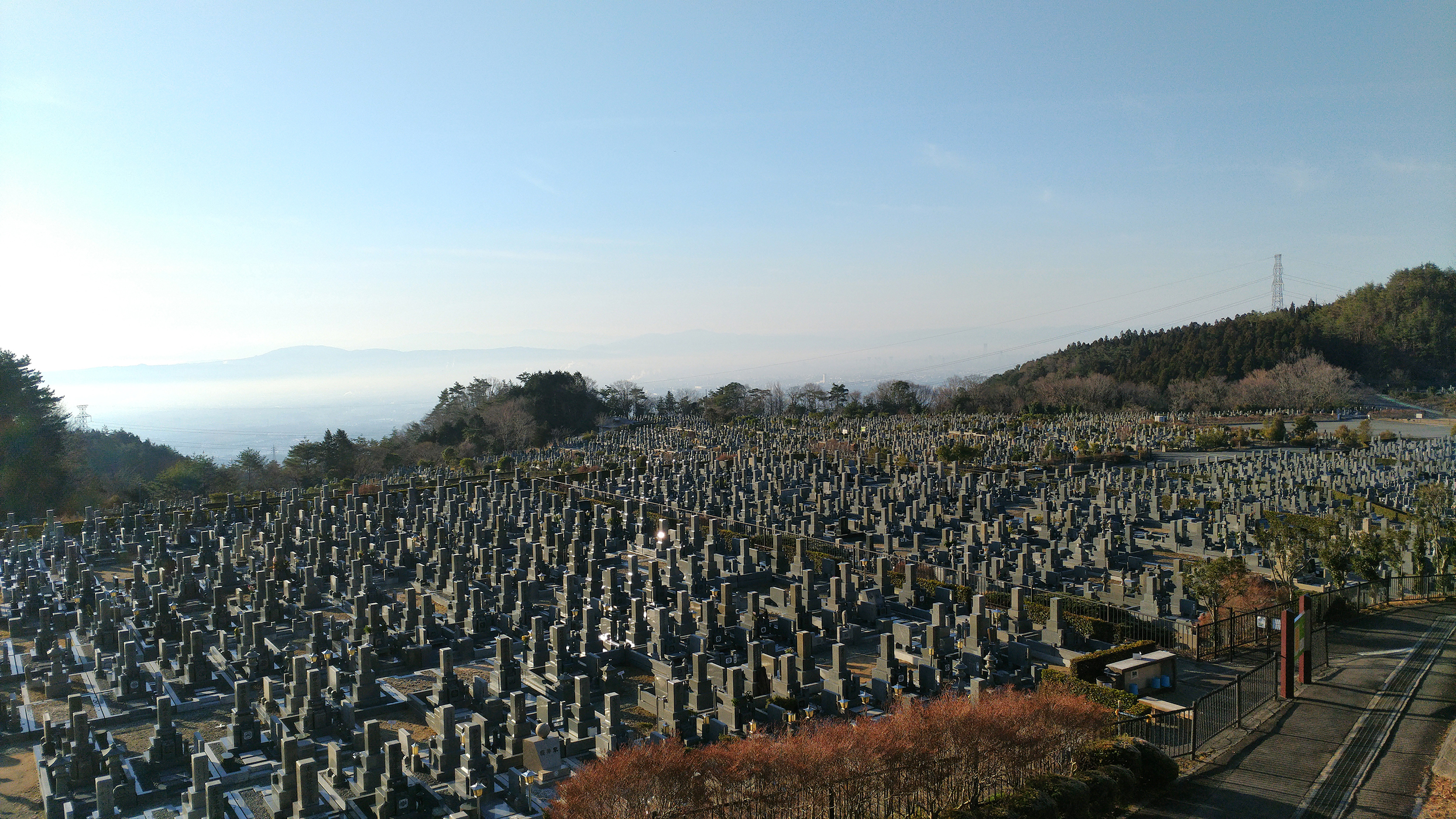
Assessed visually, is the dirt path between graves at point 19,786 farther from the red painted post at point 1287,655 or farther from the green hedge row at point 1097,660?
the red painted post at point 1287,655

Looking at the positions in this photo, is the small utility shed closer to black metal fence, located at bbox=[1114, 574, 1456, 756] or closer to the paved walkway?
black metal fence, located at bbox=[1114, 574, 1456, 756]

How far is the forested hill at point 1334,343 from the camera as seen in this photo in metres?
74.5

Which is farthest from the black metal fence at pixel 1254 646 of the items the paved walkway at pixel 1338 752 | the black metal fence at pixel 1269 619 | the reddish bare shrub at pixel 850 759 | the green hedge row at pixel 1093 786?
the reddish bare shrub at pixel 850 759

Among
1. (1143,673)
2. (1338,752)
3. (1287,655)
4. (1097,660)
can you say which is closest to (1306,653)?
(1287,655)

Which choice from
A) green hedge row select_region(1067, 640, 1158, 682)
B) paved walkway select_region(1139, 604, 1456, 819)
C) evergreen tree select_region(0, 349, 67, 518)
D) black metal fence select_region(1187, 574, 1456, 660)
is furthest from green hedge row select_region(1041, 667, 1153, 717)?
evergreen tree select_region(0, 349, 67, 518)

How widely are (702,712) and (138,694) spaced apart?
997 cm

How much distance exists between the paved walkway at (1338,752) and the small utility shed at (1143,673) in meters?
1.59

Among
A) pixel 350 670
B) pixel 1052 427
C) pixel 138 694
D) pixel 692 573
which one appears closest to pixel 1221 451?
pixel 1052 427

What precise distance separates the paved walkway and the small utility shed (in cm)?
159

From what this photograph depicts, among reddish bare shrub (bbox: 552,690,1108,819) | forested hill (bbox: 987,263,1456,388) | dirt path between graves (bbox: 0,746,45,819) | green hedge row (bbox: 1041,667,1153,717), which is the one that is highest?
forested hill (bbox: 987,263,1456,388)

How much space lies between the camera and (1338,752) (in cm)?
1027

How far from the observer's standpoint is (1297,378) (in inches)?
2763

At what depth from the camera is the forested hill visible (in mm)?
74500

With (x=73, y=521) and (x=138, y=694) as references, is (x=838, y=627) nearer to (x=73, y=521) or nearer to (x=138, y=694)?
(x=138, y=694)
